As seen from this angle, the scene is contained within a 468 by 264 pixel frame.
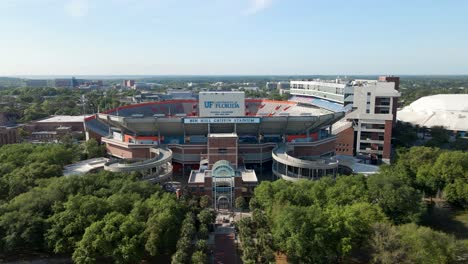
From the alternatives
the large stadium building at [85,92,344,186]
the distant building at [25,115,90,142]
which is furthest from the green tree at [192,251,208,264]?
the distant building at [25,115,90,142]

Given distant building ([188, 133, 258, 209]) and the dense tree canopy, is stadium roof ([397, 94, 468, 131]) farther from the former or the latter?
the dense tree canopy

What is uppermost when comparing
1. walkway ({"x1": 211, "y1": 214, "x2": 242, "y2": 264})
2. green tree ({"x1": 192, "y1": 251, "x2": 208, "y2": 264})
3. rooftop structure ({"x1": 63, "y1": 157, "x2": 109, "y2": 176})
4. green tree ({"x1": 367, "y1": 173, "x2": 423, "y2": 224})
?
green tree ({"x1": 367, "y1": 173, "x2": 423, "y2": 224})

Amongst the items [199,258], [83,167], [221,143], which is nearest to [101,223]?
[199,258]

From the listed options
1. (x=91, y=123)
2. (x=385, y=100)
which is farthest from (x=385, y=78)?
(x=91, y=123)

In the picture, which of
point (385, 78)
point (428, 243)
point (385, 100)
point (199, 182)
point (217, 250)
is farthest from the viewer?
point (385, 78)

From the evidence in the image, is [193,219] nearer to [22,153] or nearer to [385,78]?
[22,153]
